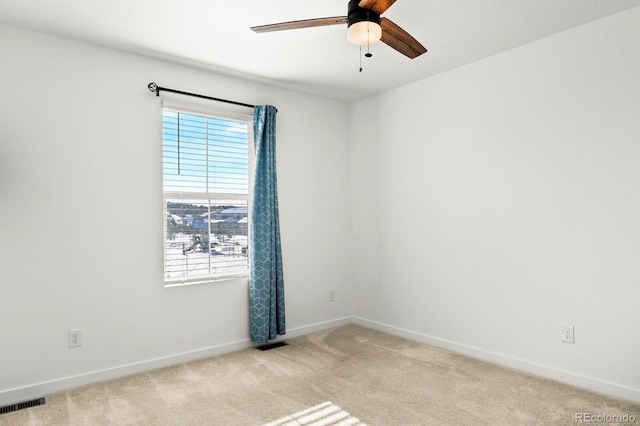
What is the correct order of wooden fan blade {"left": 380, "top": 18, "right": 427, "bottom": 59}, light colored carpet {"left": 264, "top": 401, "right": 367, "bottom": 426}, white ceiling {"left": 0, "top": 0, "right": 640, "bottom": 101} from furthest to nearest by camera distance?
white ceiling {"left": 0, "top": 0, "right": 640, "bottom": 101}, light colored carpet {"left": 264, "top": 401, "right": 367, "bottom": 426}, wooden fan blade {"left": 380, "top": 18, "right": 427, "bottom": 59}

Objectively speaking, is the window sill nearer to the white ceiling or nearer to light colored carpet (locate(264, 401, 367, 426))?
light colored carpet (locate(264, 401, 367, 426))

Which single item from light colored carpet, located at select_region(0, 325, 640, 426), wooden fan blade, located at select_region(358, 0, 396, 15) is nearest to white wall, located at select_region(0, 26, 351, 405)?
light colored carpet, located at select_region(0, 325, 640, 426)

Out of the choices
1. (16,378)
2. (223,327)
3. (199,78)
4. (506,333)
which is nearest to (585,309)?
(506,333)

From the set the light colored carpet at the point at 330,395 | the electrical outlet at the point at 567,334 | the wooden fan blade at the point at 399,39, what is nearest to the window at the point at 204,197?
the light colored carpet at the point at 330,395

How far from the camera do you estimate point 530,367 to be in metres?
3.04

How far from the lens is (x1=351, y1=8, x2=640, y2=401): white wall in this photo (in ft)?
8.64

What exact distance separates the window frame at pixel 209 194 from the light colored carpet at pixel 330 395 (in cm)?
68

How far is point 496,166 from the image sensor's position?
3.28 metres

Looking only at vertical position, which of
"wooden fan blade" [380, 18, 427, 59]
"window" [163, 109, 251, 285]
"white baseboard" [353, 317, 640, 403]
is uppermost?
"wooden fan blade" [380, 18, 427, 59]

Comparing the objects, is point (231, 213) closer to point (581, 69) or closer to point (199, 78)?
point (199, 78)

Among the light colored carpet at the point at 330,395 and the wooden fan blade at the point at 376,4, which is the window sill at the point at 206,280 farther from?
the wooden fan blade at the point at 376,4

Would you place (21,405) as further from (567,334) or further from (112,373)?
(567,334)

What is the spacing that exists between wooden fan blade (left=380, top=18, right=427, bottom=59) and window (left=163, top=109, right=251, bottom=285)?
6.25ft

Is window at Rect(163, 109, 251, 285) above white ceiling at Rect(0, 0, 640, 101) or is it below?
below
